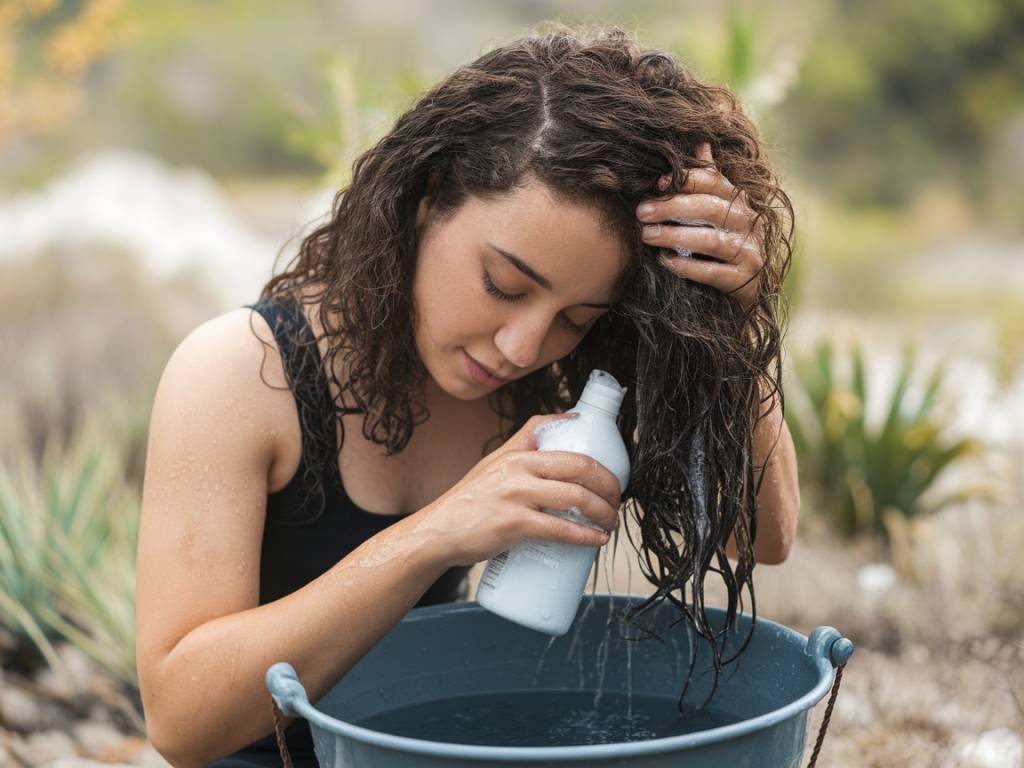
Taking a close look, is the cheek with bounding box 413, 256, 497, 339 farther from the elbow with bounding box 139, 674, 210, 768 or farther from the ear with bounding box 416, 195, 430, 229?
the elbow with bounding box 139, 674, 210, 768

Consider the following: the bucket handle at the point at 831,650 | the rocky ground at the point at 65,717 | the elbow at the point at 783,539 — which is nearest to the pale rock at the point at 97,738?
the rocky ground at the point at 65,717

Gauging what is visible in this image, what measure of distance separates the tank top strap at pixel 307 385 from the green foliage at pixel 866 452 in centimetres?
266

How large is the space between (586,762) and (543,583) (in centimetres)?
36

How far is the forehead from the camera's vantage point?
1514 millimetres

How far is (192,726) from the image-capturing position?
1510 millimetres

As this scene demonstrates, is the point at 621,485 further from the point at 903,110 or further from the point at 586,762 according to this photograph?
the point at 903,110

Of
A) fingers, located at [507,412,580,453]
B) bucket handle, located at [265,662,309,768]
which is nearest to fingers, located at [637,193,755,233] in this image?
fingers, located at [507,412,580,453]

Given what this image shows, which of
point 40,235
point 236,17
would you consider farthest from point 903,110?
point 40,235

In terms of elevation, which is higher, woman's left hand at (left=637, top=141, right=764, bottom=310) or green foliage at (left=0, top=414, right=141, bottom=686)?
woman's left hand at (left=637, top=141, right=764, bottom=310)

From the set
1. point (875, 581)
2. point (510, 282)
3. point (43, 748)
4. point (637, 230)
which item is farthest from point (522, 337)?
point (875, 581)

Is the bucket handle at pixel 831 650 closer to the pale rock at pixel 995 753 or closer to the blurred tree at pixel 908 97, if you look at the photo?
the pale rock at pixel 995 753

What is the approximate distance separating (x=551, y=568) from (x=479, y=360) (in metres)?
0.30

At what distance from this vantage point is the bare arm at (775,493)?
176 centimetres

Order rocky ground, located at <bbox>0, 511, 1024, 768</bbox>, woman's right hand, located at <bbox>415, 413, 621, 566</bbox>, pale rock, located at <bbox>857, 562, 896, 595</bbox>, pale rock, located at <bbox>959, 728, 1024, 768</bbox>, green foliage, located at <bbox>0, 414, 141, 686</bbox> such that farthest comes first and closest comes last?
pale rock, located at <bbox>857, 562, 896, 595</bbox> < green foliage, located at <bbox>0, 414, 141, 686</bbox> < rocky ground, located at <bbox>0, 511, 1024, 768</bbox> < pale rock, located at <bbox>959, 728, 1024, 768</bbox> < woman's right hand, located at <bbox>415, 413, 621, 566</bbox>
